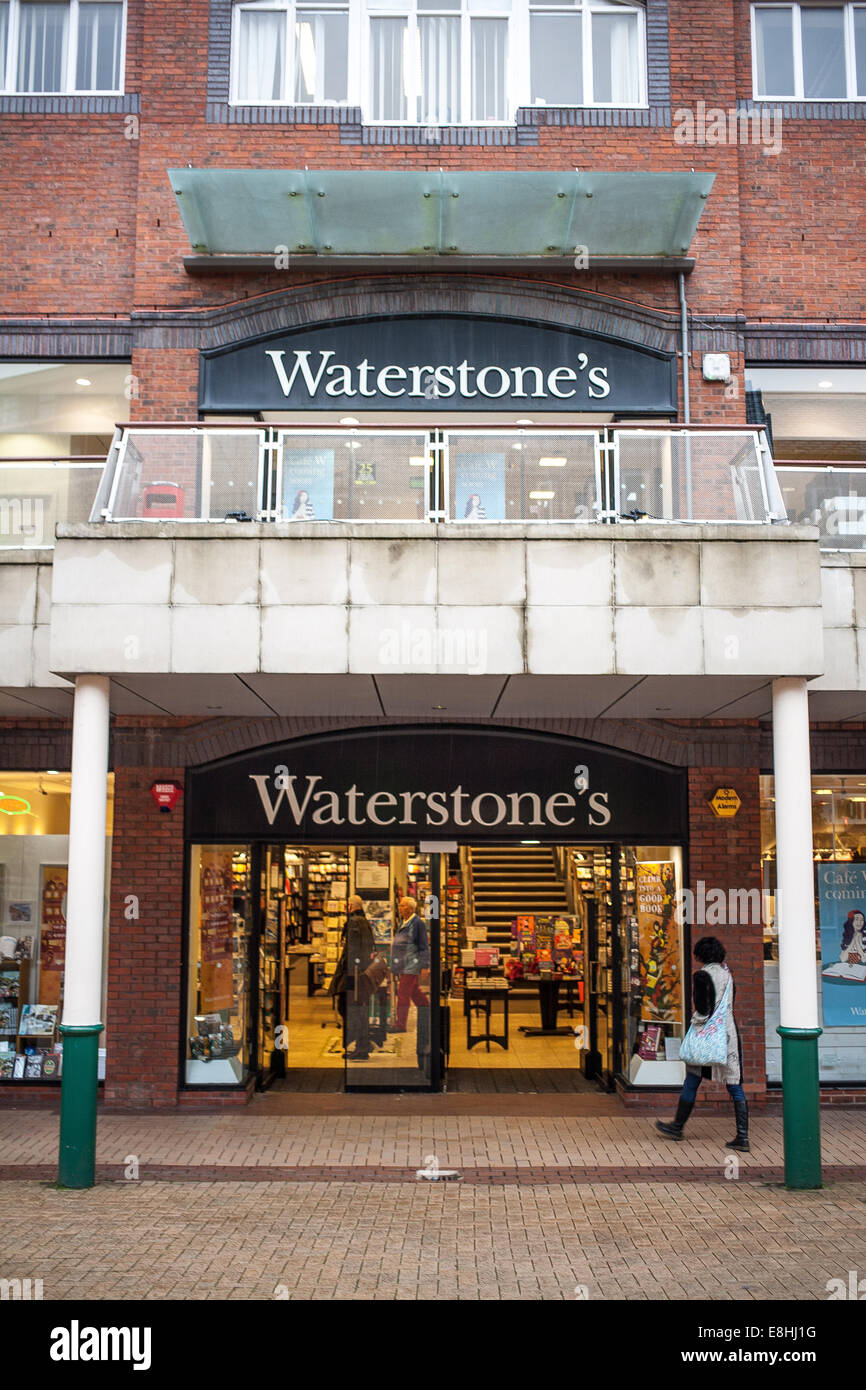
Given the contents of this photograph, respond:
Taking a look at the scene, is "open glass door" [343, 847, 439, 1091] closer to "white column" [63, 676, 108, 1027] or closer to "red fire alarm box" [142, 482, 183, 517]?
"white column" [63, 676, 108, 1027]

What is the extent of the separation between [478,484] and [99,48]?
7806 mm

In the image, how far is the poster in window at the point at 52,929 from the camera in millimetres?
12125

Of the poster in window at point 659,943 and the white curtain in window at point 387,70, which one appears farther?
the white curtain in window at point 387,70

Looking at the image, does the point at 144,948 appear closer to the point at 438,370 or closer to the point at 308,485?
the point at 308,485

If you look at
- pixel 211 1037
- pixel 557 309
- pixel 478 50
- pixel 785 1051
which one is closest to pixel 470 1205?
pixel 785 1051

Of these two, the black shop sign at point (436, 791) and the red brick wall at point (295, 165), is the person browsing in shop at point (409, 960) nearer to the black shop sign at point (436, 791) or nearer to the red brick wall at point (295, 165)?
the black shop sign at point (436, 791)

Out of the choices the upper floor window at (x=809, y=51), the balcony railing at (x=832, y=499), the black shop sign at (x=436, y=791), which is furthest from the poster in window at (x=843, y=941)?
the upper floor window at (x=809, y=51)

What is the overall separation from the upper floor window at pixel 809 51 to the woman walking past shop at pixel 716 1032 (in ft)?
31.2

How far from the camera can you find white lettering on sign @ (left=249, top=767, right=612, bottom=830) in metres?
12.0

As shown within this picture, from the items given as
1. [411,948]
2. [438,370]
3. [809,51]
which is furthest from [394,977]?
[809,51]

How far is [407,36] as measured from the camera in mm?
13258

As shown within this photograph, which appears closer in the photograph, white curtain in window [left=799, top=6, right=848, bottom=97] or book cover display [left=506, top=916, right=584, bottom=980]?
white curtain in window [left=799, top=6, right=848, bottom=97]

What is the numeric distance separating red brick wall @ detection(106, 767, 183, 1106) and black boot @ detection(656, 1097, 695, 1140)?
4591 mm

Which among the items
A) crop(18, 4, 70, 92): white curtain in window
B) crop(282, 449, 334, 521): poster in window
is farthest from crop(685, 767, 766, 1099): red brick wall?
A: crop(18, 4, 70, 92): white curtain in window
